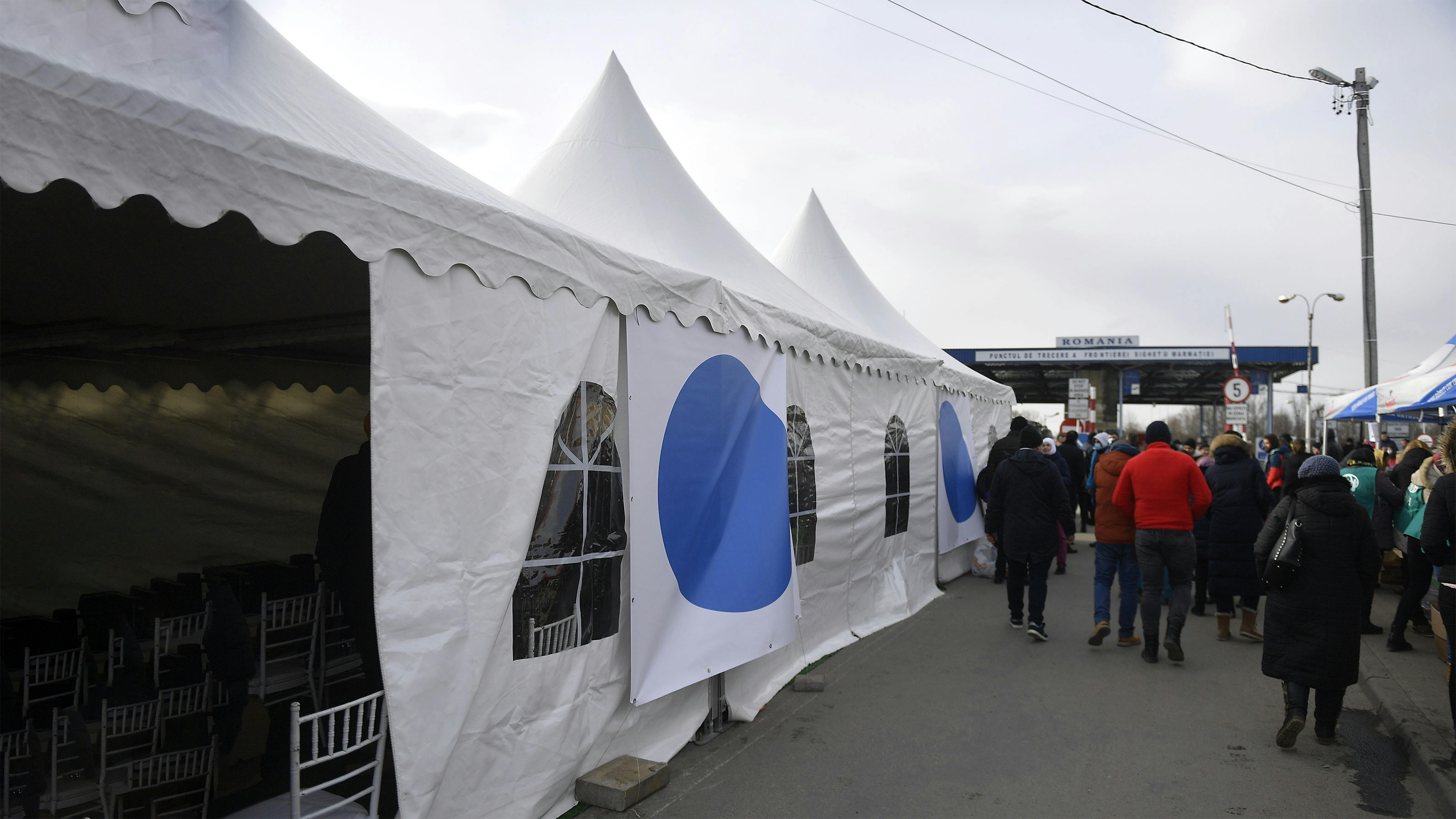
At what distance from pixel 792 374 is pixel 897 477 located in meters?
2.85

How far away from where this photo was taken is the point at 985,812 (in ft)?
12.9

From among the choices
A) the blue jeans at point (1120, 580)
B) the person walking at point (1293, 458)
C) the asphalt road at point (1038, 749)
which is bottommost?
the asphalt road at point (1038, 749)

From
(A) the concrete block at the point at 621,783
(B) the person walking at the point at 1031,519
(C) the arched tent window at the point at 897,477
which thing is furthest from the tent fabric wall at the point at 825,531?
(A) the concrete block at the point at 621,783

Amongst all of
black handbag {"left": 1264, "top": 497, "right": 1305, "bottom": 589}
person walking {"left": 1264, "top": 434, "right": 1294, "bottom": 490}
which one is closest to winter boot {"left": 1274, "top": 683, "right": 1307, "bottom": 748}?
black handbag {"left": 1264, "top": 497, "right": 1305, "bottom": 589}

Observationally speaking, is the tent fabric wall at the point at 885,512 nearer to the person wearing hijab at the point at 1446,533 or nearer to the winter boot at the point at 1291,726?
the winter boot at the point at 1291,726

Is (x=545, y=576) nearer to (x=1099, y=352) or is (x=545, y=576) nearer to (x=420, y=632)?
(x=420, y=632)

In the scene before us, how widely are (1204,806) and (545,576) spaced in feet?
10.9

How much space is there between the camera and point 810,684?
582 cm

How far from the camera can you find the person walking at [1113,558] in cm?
687

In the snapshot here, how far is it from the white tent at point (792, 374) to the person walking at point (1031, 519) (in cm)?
113

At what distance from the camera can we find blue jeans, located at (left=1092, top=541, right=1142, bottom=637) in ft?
22.8

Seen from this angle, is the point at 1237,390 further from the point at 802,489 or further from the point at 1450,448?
the point at 802,489

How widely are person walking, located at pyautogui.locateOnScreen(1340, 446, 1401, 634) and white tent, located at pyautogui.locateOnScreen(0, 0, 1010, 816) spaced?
6.33 m

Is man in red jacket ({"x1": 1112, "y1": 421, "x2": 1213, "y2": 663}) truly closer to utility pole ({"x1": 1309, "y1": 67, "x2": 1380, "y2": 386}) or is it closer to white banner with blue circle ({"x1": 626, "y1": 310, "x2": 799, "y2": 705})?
white banner with blue circle ({"x1": 626, "y1": 310, "x2": 799, "y2": 705})
